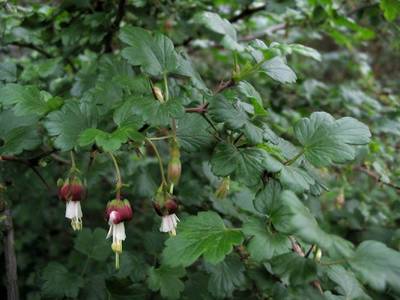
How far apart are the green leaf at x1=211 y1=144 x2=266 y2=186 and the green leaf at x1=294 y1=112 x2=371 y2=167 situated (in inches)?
4.5

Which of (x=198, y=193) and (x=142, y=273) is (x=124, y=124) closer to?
(x=142, y=273)

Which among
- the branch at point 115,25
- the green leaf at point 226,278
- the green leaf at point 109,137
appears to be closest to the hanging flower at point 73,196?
the green leaf at point 109,137

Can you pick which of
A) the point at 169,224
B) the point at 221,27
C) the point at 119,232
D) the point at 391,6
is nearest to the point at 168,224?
the point at 169,224

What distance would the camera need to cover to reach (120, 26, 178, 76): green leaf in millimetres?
931

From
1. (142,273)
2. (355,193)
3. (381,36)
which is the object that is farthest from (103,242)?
(381,36)

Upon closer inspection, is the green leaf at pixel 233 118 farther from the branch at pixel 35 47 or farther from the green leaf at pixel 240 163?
the branch at pixel 35 47

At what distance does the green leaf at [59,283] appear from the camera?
109cm

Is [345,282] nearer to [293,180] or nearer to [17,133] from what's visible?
[293,180]

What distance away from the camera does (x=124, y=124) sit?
89cm

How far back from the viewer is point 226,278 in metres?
1.01

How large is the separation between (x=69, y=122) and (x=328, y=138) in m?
0.57

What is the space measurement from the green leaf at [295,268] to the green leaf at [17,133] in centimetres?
64

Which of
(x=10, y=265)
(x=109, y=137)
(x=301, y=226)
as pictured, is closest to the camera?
(x=301, y=226)

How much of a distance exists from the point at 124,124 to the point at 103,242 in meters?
0.52
